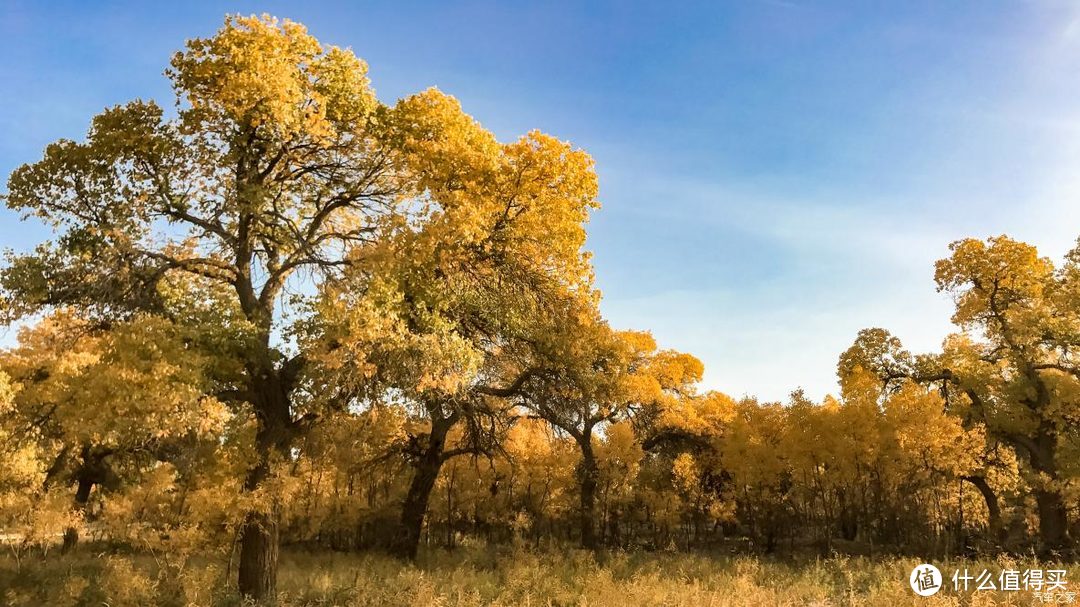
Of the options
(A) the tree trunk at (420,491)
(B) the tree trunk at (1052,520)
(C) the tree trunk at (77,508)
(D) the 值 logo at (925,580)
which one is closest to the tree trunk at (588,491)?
(A) the tree trunk at (420,491)

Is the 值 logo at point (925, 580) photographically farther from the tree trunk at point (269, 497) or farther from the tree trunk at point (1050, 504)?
the tree trunk at point (1050, 504)

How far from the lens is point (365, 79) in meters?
14.0

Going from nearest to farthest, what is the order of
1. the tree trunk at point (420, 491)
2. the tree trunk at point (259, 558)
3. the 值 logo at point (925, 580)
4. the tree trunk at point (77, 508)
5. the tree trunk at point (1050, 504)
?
1. the tree trunk at point (259, 558)
2. the 值 logo at point (925, 580)
3. the tree trunk at point (420, 491)
4. the tree trunk at point (77, 508)
5. the tree trunk at point (1050, 504)

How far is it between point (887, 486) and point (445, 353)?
2975 cm

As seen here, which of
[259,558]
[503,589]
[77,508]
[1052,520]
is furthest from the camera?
[1052,520]

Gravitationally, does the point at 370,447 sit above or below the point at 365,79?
below

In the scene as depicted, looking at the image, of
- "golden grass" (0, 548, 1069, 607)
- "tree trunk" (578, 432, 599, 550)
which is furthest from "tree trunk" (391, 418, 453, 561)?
"tree trunk" (578, 432, 599, 550)

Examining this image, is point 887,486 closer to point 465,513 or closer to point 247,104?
point 465,513

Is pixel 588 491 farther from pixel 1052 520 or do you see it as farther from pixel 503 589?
pixel 1052 520

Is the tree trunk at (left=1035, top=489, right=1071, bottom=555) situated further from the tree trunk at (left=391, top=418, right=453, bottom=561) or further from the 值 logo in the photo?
the tree trunk at (left=391, top=418, right=453, bottom=561)

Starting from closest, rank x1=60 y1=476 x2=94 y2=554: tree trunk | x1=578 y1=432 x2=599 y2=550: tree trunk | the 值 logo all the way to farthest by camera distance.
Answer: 1. the 值 logo
2. x1=60 y1=476 x2=94 y2=554: tree trunk
3. x1=578 y1=432 x2=599 y2=550: tree trunk

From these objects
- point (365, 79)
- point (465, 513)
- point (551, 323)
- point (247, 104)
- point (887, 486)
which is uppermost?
point (365, 79)

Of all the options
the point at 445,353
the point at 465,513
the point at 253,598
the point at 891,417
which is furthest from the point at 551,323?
the point at 465,513

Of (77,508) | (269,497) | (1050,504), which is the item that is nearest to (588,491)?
(1050,504)
